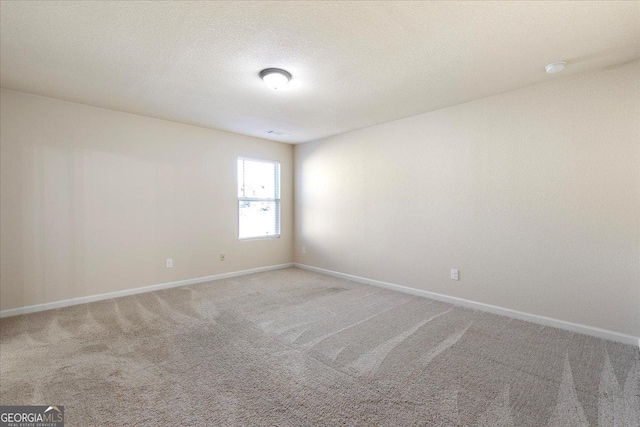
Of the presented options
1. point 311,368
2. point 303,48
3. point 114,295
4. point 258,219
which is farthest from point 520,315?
point 114,295

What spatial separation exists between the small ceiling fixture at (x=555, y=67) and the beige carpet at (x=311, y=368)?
2.37m

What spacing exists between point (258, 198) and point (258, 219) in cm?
39

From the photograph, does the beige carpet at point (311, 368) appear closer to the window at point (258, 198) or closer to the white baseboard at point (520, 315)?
the white baseboard at point (520, 315)

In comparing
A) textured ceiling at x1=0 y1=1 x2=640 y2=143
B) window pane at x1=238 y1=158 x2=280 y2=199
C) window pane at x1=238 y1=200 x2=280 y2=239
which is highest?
textured ceiling at x1=0 y1=1 x2=640 y2=143

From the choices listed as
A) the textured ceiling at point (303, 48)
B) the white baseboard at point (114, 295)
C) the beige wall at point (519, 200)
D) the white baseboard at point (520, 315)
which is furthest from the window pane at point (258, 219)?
the textured ceiling at point (303, 48)

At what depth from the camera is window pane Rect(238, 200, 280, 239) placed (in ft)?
16.6

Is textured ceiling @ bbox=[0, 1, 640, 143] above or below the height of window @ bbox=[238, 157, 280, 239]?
above

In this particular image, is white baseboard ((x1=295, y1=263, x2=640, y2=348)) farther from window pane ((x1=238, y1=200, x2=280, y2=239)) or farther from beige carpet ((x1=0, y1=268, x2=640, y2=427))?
window pane ((x1=238, y1=200, x2=280, y2=239))

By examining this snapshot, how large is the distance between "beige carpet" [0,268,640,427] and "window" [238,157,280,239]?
203 centimetres

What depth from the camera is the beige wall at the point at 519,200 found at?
249cm

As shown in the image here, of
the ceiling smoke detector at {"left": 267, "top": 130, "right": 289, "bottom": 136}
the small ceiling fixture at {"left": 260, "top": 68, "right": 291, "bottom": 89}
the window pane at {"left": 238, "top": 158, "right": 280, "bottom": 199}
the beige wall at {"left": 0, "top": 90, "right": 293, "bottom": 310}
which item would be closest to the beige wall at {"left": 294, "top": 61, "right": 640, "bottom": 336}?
the ceiling smoke detector at {"left": 267, "top": 130, "right": 289, "bottom": 136}

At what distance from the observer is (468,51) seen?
90.0 inches

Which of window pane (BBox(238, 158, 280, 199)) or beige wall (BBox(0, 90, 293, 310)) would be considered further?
window pane (BBox(238, 158, 280, 199))

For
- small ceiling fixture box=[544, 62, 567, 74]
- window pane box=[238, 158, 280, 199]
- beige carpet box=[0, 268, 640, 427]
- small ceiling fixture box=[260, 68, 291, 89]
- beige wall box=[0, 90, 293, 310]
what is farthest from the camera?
window pane box=[238, 158, 280, 199]
